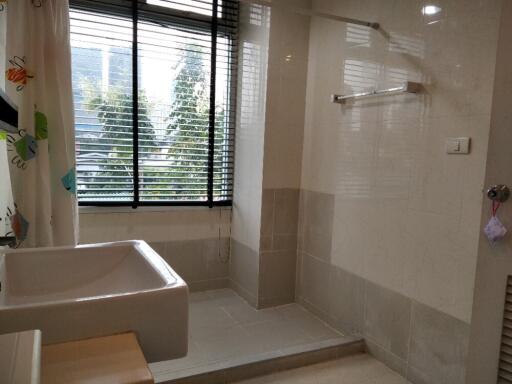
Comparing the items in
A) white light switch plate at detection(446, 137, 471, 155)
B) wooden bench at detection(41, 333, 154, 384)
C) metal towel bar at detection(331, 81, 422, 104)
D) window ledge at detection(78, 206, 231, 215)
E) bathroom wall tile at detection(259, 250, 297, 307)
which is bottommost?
bathroom wall tile at detection(259, 250, 297, 307)

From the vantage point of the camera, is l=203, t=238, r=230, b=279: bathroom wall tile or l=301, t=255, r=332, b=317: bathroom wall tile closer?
l=301, t=255, r=332, b=317: bathroom wall tile

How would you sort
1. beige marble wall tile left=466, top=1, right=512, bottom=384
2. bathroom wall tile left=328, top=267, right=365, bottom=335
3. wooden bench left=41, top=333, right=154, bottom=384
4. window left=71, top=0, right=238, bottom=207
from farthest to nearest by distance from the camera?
1. window left=71, top=0, right=238, bottom=207
2. bathroom wall tile left=328, top=267, right=365, bottom=335
3. beige marble wall tile left=466, top=1, right=512, bottom=384
4. wooden bench left=41, top=333, right=154, bottom=384

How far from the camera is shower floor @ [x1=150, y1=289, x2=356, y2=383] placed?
79.0 inches

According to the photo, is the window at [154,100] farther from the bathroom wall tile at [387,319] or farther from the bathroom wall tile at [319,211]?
the bathroom wall tile at [387,319]

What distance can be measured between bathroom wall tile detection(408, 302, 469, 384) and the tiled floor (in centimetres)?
14

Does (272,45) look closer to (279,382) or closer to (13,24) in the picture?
(13,24)

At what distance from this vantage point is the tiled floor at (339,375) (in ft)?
6.43

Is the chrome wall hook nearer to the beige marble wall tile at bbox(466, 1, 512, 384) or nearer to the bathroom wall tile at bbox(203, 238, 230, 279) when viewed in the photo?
the beige marble wall tile at bbox(466, 1, 512, 384)

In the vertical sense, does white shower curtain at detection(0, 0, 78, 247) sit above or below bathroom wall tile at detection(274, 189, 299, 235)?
above

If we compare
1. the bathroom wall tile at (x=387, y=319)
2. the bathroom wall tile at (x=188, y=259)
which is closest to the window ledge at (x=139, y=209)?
the bathroom wall tile at (x=188, y=259)

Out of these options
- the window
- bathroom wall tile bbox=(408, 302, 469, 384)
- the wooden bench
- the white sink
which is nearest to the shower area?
bathroom wall tile bbox=(408, 302, 469, 384)

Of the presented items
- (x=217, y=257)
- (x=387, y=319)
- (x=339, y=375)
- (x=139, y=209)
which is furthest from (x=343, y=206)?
(x=139, y=209)

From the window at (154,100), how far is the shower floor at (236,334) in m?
0.78

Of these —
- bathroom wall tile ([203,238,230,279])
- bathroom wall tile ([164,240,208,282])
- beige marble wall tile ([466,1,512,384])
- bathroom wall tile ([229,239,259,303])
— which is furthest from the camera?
bathroom wall tile ([203,238,230,279])
